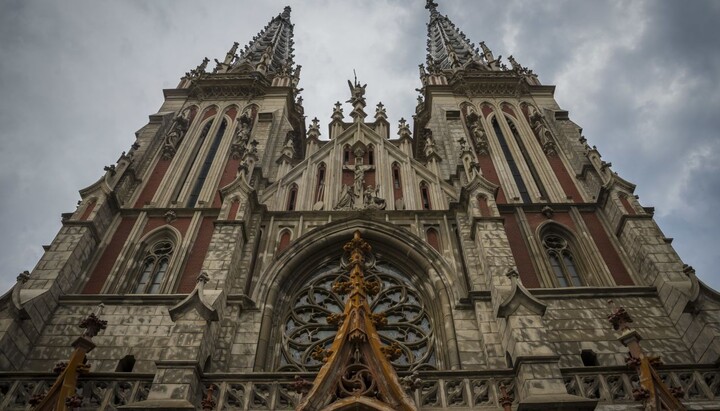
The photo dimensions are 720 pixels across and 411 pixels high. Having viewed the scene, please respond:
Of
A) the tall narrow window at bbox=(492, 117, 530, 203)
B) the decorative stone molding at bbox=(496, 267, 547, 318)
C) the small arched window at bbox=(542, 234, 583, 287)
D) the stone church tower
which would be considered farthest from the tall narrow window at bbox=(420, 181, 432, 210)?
the decorative stone molding at bbox=(496, 267, 547, 318)

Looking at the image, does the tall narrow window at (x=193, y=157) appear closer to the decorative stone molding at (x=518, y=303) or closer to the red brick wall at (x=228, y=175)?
the red brick wall at (x=228, y=175)

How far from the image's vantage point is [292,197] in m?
16.6

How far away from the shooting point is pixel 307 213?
15.0m

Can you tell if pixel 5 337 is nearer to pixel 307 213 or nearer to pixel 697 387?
pixel 307 213

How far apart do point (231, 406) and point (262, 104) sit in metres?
15.4

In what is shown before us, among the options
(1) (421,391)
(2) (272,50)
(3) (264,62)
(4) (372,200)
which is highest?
(2) (272,50)

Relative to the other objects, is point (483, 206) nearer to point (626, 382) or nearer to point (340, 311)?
point (340, 311)

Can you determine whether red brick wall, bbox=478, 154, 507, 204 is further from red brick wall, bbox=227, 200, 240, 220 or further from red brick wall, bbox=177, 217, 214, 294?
red brick wall, bbox=177, 217, 214, 294

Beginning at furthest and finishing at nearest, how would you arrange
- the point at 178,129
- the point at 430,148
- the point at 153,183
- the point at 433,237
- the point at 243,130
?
the point at 178,129
the point at 243,130
the point at 430,148
the point at 153,183
the point at 433,237

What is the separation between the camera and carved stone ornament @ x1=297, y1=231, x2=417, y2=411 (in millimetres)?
8062

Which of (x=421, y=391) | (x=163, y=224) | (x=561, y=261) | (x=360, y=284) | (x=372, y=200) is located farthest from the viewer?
(x=372, y=200)

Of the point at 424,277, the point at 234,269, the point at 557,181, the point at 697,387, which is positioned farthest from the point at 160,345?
the point at 557,181

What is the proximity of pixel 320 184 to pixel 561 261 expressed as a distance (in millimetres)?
7584

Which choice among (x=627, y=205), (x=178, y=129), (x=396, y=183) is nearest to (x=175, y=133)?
(x=178, y=129)
